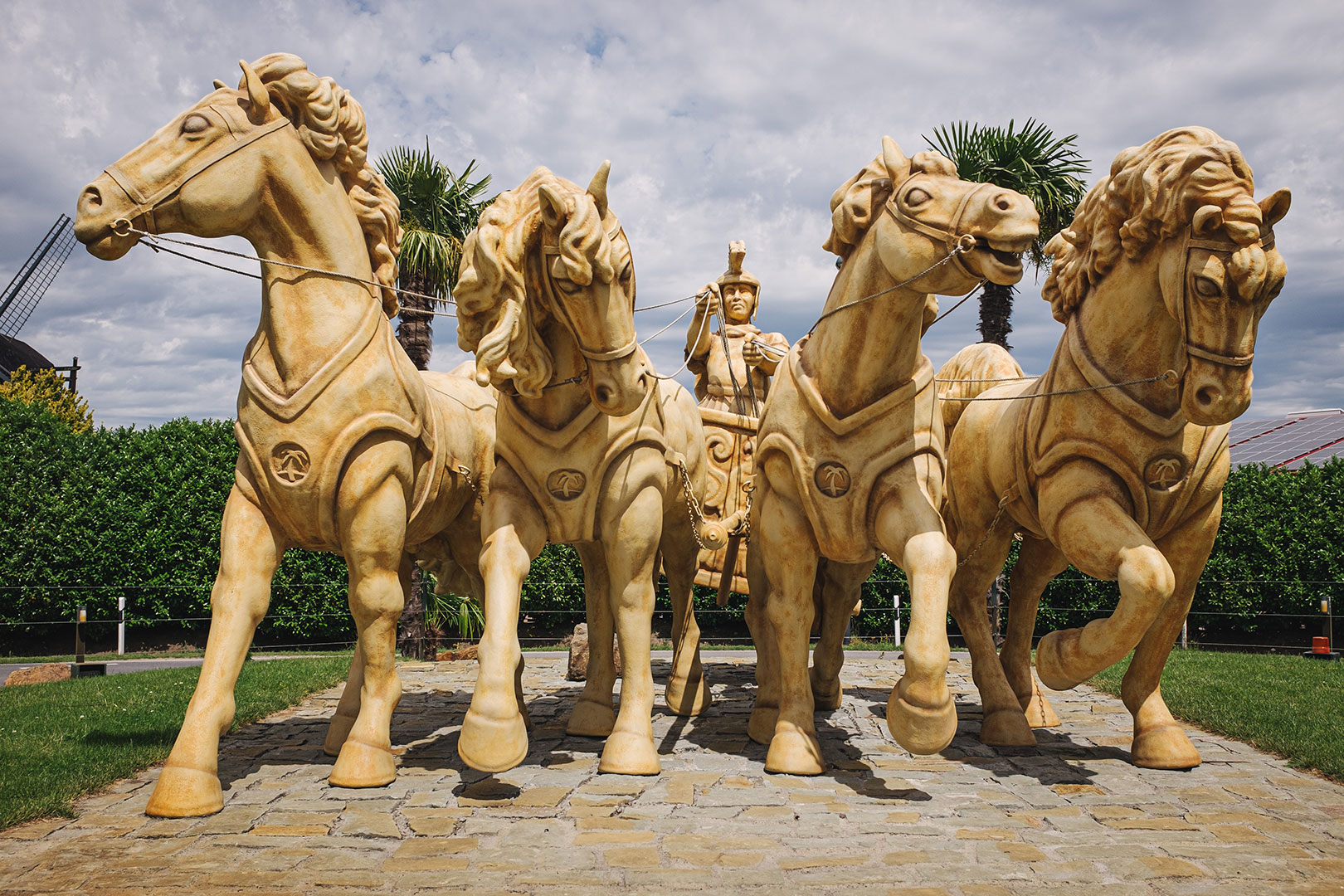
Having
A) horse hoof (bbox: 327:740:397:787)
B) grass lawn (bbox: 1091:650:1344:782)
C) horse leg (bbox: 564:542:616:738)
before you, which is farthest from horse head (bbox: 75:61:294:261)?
grass lawn (bbox: 1091:650:1344:782)

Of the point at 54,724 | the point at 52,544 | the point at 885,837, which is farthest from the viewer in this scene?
the point at 52,544

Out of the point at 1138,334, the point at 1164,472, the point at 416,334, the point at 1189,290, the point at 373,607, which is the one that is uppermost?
the point at 416,334

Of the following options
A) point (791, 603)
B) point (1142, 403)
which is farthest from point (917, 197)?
point (791, 603)

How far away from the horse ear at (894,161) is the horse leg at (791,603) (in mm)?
1517

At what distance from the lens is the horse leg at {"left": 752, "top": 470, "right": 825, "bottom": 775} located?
15.9ft

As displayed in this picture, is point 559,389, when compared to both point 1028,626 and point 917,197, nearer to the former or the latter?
point 917,197

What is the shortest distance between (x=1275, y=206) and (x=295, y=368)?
442cm

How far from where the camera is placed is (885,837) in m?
3.71

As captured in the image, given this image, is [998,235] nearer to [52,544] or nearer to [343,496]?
[343,496]

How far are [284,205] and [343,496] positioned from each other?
4.62 feet

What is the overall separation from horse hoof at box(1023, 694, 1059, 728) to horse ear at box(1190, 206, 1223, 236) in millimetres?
3221

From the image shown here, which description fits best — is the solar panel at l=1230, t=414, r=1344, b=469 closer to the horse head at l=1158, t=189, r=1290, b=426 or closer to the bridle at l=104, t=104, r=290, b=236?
the horse head at l=1158, t=189, r=1290, b=426

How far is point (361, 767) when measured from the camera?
14.4 ft

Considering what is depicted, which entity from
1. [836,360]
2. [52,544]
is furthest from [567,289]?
[52,544]
